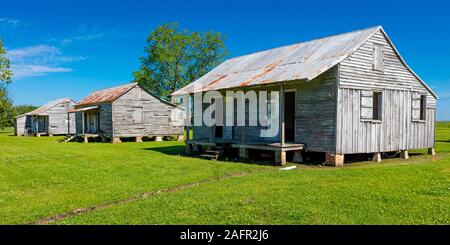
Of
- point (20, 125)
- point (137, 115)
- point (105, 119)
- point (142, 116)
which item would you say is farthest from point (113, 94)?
point (20, 125)

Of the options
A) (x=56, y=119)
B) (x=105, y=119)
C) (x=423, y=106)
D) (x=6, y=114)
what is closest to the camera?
(x=423, y=106)

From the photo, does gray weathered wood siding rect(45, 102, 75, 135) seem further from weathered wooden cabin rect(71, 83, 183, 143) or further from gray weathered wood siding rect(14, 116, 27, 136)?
weathered wooden cabin rect(71, 83, 183, 143)

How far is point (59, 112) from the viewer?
152ft

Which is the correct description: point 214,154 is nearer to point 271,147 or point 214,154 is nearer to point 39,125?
point 271,147

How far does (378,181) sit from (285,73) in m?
6.69

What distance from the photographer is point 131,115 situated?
107 feet

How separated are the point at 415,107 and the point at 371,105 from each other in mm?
3436

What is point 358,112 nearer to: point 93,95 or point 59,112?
point 93,95

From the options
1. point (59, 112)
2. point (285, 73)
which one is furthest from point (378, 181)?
point (59, 112)

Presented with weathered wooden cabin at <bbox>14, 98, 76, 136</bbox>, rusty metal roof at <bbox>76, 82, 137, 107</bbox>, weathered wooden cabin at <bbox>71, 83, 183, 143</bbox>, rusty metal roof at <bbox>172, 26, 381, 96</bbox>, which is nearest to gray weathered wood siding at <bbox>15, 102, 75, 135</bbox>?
weathered wooden cabin at <bbox>14, 98, 76, 136</bbox>

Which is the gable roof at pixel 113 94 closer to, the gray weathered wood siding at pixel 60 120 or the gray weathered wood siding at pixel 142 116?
the gray weathered wood siding at pixel 142 116

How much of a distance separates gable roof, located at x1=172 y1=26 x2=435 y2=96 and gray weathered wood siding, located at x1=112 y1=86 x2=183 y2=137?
1208 cm
